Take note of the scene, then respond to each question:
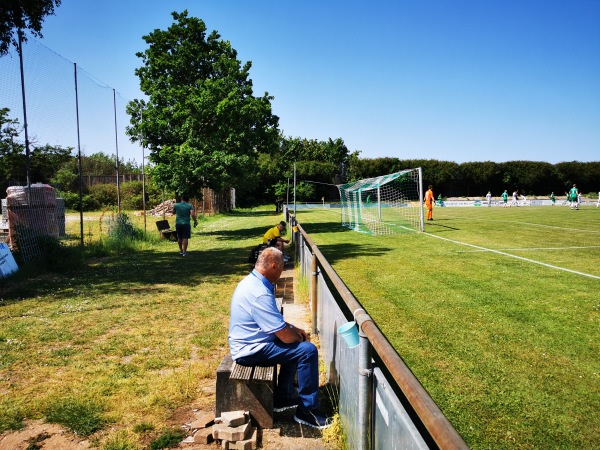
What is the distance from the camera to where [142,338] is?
614cm

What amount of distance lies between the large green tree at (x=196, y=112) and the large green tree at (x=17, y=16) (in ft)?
25.4

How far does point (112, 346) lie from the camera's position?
5.79m

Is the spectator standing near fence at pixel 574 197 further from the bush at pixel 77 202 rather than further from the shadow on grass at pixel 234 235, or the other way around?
the bush at pixel 77 202

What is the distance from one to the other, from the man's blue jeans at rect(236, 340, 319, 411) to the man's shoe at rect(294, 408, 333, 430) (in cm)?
5

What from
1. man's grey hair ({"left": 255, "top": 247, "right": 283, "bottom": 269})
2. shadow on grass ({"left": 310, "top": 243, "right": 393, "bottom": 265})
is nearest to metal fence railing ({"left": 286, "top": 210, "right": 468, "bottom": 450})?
man's grey hair ({"left": 255, "top": 247, "right": 283, "bottom": 269})

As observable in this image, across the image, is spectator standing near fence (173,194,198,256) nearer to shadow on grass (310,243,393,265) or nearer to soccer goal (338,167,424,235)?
shadow on grass (310,243,393,265)

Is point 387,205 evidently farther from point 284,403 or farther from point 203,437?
point 203,437

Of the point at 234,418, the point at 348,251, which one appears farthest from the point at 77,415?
the point at 348,251

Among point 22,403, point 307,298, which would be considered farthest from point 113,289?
point 22,403

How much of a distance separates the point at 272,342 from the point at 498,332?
3.58 m

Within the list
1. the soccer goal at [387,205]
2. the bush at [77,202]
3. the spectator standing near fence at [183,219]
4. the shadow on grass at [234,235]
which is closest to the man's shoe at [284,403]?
the spectator standing near fence at [183,219]

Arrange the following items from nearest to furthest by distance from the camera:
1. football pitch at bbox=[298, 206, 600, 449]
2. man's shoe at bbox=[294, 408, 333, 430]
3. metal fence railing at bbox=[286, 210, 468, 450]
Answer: metal fence railing at bbox=[286, 210, 468, 450] < man's shoe at bbox=[294, 408, 333, 430] < football pitch at bbox=[298, 206, 600, 449]

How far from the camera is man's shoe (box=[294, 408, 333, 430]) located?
3723 millimetres

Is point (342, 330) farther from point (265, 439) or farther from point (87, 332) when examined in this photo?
point (87, 332)
